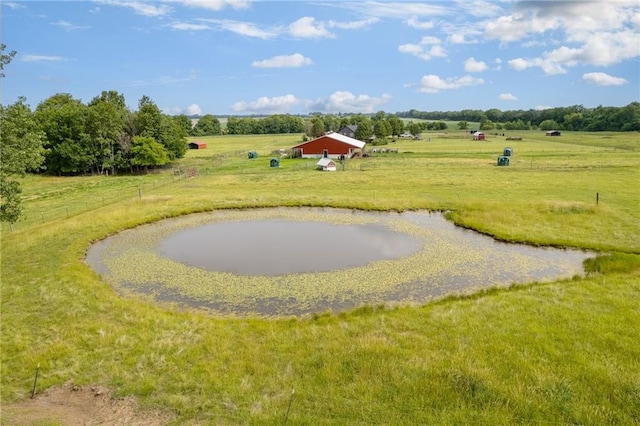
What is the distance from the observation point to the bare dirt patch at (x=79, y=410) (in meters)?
7.73

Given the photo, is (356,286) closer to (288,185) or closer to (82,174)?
(288,185)

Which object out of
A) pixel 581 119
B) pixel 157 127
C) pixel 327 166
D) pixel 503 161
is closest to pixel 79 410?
pixel 327 166

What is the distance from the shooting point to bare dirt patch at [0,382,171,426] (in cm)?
→ 773

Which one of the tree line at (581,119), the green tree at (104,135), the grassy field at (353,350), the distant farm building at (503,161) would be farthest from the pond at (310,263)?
the tree line at (581,119)

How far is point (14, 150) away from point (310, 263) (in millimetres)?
11327

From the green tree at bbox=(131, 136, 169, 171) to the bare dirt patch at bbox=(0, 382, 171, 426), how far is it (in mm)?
42761

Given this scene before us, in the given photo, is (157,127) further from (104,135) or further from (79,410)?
(79,410)

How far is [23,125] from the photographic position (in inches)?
546

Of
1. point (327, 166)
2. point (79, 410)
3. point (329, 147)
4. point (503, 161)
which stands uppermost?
point (329, 147)

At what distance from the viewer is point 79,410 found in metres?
8.20

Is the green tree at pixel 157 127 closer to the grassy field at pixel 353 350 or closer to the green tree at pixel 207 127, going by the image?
the grassy field at pixel 353 350

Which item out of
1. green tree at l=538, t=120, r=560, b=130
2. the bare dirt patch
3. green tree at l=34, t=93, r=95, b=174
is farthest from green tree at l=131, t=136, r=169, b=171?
green tree at l=538, t=120, r=560, b=130

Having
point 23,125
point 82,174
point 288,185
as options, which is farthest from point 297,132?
point 23,125

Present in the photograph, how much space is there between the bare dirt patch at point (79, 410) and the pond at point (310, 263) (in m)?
4.83
